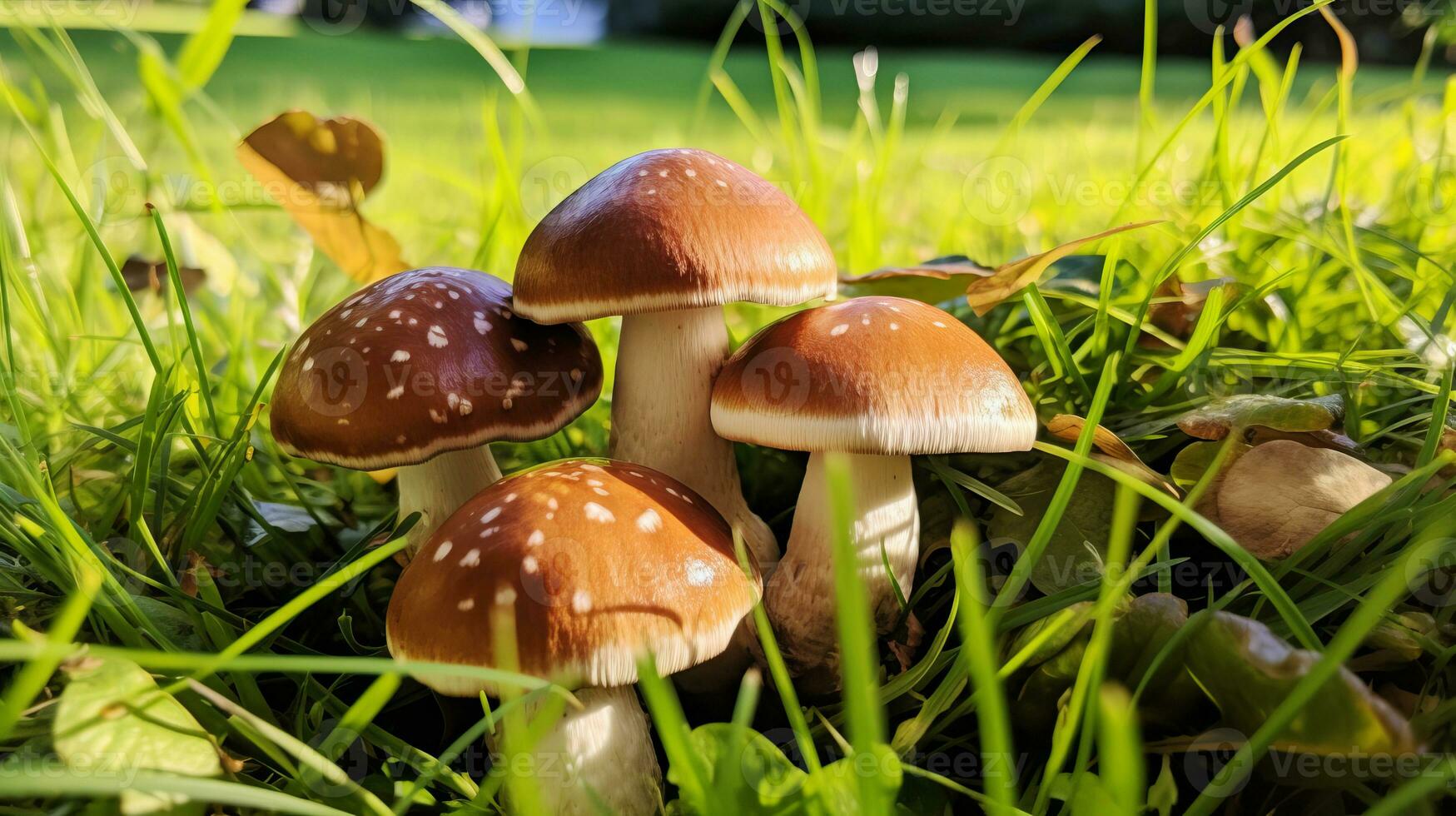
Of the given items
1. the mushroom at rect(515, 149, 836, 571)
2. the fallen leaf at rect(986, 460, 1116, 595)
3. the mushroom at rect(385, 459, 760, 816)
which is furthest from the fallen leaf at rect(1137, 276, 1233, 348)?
the mushroom at rect(385, 459, 760, 816)

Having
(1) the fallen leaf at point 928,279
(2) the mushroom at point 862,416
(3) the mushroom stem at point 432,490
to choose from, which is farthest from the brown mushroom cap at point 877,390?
(3) the mushroom stem at point 432,490

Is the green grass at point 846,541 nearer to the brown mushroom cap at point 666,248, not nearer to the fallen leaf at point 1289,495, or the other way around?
the fallen leaf at point 1289,495

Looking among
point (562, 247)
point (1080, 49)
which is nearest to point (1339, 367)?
point (1080, 49)

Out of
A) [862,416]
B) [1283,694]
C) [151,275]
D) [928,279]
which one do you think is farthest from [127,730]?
[151,275]

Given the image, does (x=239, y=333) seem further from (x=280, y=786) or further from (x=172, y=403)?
(x=280, y=786)

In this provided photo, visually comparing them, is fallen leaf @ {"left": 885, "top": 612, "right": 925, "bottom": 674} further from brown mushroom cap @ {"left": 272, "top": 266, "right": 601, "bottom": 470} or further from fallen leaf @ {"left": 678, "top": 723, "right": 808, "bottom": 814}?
brown mushroom cap @ {"left": 272, "top": 266, "right": 601, "bottom": 470}

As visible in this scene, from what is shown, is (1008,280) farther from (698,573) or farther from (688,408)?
(698,573)
